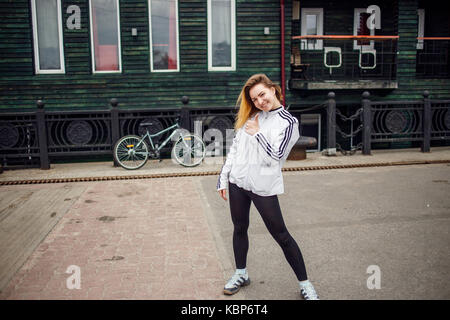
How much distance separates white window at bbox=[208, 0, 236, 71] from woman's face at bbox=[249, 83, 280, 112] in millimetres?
9895

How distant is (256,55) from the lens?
13.3 m

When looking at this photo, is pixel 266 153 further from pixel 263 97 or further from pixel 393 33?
pixel 393 33

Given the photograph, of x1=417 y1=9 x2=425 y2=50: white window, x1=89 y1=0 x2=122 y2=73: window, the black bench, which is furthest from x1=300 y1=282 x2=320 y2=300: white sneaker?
x1=417 y1=9 x2=425 y2=50: white window

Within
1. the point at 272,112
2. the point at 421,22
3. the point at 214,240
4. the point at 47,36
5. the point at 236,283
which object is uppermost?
the point at 421,22

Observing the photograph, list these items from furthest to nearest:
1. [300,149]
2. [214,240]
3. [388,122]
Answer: [388,122], [300,149], [214,240]

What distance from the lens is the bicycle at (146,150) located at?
10312mm

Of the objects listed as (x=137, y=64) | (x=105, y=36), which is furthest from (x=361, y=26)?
(x=105, y=36)

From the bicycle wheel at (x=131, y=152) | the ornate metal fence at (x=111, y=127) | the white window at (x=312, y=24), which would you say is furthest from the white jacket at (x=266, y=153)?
the white window at (x=312, y=24)

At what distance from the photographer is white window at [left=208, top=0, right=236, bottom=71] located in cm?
1319

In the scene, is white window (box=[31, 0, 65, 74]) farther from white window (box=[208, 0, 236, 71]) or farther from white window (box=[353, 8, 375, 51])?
white window (box=[353, 8, 375, 51])

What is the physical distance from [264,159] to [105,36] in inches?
420

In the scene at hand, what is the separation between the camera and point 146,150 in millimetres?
10391

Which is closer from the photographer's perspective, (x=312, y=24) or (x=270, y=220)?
(x=270, y=220)
